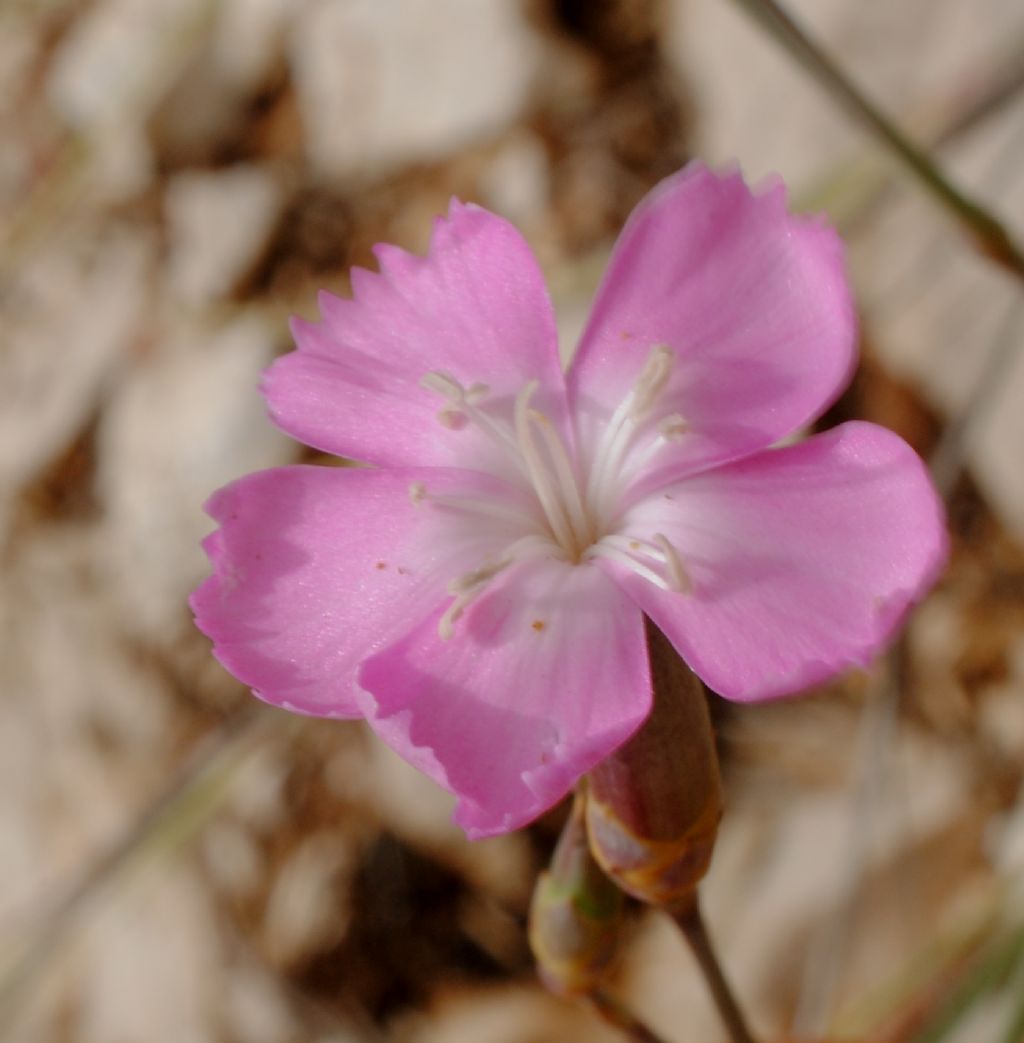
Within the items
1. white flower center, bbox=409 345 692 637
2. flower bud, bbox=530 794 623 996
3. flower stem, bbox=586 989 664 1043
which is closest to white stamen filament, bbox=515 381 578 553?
white flower center, bbox=409 345 692 637

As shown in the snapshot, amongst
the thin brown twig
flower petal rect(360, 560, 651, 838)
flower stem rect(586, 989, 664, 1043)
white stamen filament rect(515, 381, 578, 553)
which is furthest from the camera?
the thin brown twig

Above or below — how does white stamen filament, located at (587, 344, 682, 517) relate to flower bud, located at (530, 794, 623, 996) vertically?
above

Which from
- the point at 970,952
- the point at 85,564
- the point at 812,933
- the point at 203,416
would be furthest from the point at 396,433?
the point at 85,564

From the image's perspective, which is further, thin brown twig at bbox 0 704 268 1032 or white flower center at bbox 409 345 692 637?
thin brown twig at bbox 0 704 268 1032

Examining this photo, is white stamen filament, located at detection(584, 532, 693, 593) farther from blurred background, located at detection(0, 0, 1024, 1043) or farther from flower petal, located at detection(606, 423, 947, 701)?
blurred background, located at detection(0, 0, 1024, 1043)

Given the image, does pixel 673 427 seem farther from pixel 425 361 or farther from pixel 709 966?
pixel 709 966

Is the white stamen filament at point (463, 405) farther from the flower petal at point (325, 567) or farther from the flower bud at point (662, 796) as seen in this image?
the flower bud at point (662, 796)

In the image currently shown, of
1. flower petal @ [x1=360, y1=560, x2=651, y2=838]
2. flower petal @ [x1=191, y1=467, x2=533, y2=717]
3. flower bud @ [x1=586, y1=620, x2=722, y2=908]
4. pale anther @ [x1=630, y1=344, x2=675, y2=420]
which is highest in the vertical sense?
pale anther @ [x1=630, y1=344, x2=675, y2=420]
